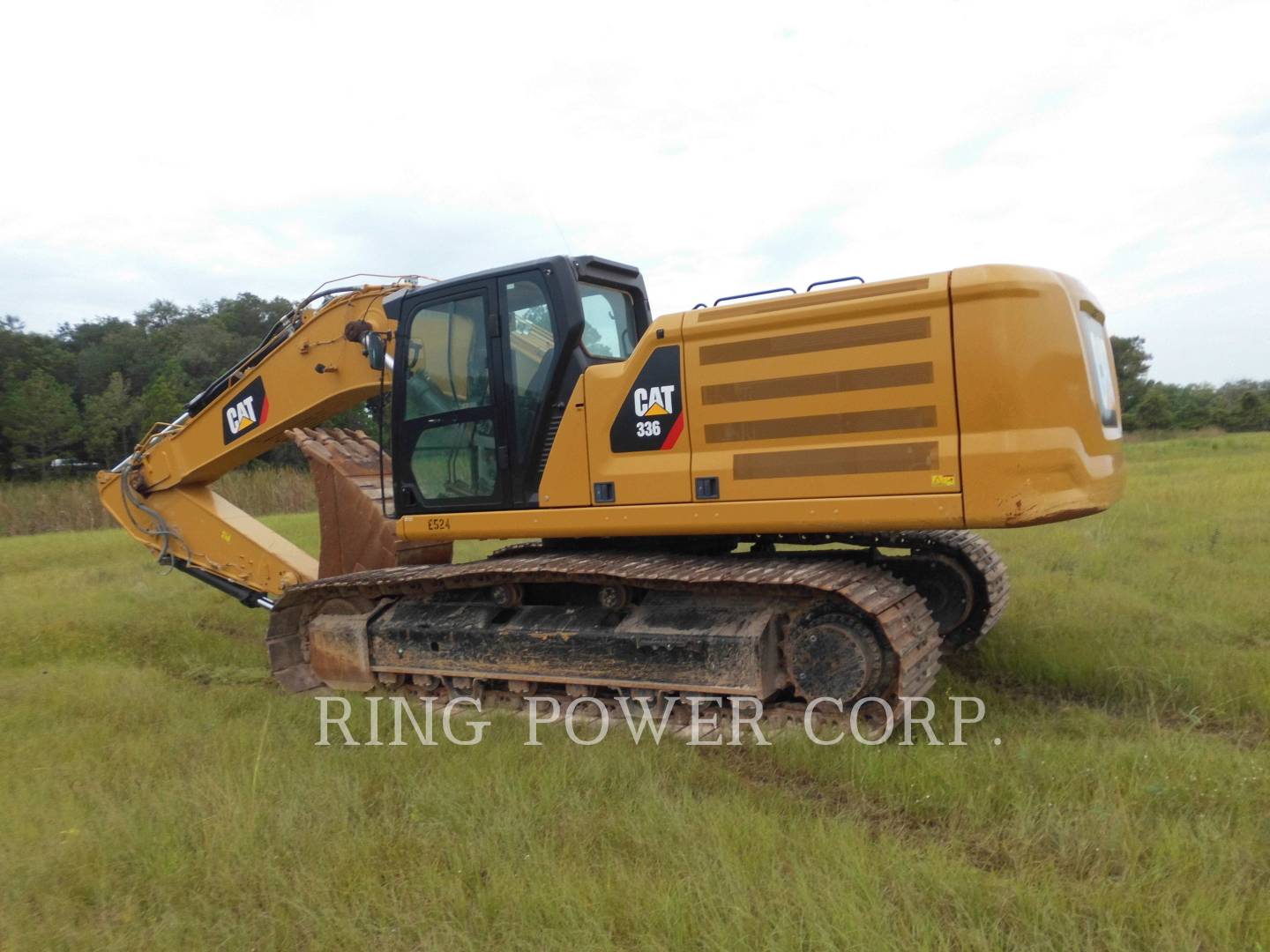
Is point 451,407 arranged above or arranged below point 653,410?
above

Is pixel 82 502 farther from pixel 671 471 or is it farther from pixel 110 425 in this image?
pixel 671 471

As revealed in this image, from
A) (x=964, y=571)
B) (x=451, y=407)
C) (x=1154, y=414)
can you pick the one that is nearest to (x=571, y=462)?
(x=451, y=407)

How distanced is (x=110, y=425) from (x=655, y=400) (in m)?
31.2

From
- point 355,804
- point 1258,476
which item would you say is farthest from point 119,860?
point 1258,476

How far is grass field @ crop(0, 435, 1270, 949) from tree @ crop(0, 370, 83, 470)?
27392mm

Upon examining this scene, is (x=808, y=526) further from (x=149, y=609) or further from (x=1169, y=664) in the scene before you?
(x=149, y=609)

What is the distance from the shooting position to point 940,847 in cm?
318

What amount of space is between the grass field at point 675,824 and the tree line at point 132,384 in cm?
1621

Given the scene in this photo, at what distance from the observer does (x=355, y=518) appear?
A: 6.42 metres

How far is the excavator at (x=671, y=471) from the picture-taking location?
13.3 feet

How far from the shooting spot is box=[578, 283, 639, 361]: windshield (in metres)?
5.39

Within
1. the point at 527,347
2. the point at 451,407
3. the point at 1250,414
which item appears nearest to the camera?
the point at 527,347

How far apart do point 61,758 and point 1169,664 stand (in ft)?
19.0

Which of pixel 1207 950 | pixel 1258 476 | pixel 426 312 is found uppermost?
pixel 426 312
